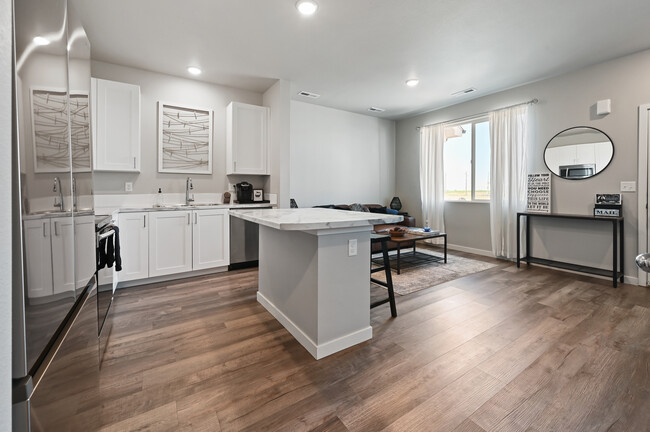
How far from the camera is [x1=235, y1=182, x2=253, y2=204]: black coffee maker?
425cm

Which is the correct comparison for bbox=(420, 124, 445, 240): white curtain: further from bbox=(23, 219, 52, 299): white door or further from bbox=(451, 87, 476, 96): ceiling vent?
bbox=(23, 219, 52, 299): white door

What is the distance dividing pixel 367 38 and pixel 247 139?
2120 millimetres

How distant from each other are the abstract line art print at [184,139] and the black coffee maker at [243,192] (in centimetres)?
Answer: 48

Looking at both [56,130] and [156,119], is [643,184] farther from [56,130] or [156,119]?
[156,119]

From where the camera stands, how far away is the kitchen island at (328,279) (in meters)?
1.88

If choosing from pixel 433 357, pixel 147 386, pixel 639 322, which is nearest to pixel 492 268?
pixel 639 322

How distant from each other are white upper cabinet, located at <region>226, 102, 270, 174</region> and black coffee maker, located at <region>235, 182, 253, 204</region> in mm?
207

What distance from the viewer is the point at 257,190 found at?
172 inches

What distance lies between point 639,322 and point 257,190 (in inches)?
174

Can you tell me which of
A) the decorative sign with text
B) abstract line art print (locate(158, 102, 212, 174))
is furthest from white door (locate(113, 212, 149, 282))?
the decorative sign with text

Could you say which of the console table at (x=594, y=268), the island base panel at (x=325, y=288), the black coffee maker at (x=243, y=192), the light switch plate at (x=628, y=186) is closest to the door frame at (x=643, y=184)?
the light switch plate at (x=628, y=186)

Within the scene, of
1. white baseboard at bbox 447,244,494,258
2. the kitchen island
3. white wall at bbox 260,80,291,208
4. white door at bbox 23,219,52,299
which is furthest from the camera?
white baseboard at bbox 447,244,494,258

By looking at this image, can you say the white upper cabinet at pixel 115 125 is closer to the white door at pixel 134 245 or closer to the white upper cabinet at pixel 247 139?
the white door at pixel 134 245

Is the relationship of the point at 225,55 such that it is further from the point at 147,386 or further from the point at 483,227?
the point at 483,227
